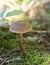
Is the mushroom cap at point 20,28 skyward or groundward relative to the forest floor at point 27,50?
skyward

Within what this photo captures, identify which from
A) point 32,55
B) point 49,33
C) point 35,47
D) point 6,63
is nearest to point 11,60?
point 6,63

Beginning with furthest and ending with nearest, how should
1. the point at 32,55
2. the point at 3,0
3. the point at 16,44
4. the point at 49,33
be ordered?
the point at 3,0
the point at 49,33
the point at 16,44
the point at 32,55

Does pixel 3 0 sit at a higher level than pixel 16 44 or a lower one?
higher

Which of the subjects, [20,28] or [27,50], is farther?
[27,50]

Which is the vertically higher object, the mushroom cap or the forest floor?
the mushroom cap

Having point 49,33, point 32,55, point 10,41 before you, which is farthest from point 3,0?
point 32,55

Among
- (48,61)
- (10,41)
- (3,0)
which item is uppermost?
(3,0)

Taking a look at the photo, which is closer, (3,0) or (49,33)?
(49,33)

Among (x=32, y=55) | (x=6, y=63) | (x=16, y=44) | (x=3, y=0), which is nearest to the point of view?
(x=6, y=63)

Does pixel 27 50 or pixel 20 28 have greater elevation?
pixel 20 28

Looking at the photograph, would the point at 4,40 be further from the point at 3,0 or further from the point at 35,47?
the point at 3,0
